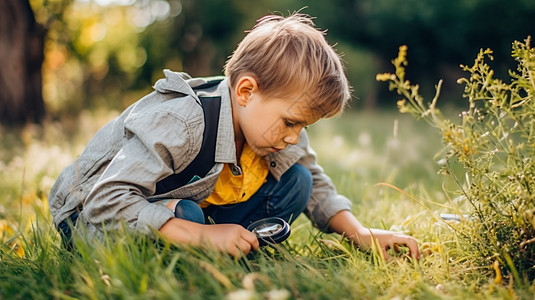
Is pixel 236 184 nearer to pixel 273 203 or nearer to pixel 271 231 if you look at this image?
pixel 273 203

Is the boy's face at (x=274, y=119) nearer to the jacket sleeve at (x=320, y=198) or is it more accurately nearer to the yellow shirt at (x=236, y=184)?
the yellow shirt at (x=236, y=184)

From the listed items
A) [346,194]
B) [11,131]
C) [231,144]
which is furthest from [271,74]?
[11,131]

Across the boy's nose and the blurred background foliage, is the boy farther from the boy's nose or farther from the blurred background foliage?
the blurred background foliage

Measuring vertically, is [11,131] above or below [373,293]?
below

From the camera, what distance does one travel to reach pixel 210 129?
1896 mm

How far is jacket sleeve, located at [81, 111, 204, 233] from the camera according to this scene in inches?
65.3

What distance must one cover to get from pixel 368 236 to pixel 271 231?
42 cm

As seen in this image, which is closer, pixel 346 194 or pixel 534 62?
pixel 534 62

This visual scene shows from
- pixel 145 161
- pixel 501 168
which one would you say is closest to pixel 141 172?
pixel 145 161

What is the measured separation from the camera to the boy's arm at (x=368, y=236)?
1.87 m

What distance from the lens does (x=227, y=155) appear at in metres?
1.90

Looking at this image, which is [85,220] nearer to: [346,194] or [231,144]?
[231,144]

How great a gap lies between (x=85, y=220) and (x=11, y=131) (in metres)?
4.94

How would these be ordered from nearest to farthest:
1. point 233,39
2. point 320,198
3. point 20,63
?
point 320,198 → point 20,63 → point 233,39
